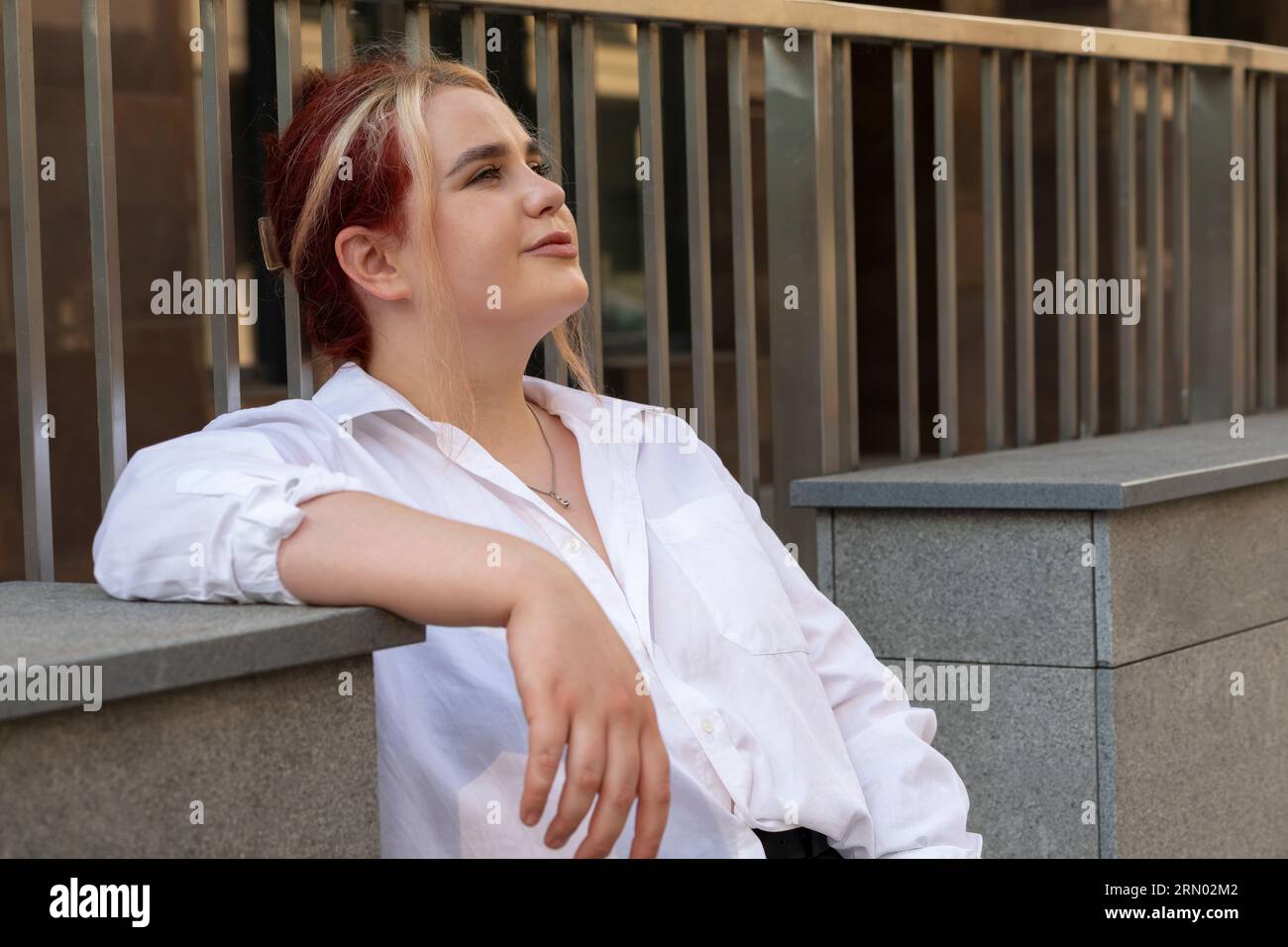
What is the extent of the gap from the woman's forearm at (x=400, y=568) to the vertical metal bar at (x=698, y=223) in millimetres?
1837

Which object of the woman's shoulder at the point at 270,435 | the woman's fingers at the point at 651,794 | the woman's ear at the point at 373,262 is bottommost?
the woman's fingers at the point at 651,794

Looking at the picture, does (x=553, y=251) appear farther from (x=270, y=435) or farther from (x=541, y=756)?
(x=541, y=756)

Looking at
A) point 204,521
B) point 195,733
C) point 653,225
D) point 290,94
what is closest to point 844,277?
point 653,225

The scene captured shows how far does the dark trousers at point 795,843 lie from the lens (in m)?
2.56

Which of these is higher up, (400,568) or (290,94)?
(290,94)

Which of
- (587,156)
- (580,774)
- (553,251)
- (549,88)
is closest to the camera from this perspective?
(580,774)

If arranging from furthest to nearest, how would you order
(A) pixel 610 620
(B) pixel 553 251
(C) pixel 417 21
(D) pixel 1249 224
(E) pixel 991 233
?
(D) pixel 1249 224 < (E) pixel 991 233 < (C) pixel 417 21 < (B) pixel 553 251 < (A) pixel 610 620

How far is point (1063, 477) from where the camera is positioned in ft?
12.2

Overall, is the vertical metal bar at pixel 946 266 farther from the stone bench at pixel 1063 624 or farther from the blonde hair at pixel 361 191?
the blonde hair at pixel 361 191

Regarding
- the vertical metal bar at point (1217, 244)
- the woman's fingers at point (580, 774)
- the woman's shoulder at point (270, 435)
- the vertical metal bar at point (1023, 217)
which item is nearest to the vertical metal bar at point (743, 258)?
the vertical metal bar at point (1023, 217)

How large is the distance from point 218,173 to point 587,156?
912 millimetres

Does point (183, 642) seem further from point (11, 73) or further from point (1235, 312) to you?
point (1235, 312)
